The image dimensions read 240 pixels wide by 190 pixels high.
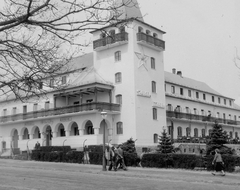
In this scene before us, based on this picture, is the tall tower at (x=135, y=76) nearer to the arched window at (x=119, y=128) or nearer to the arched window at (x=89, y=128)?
the arched window at (x=119, y=128)

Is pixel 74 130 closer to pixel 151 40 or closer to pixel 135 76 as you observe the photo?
pixel 135 76

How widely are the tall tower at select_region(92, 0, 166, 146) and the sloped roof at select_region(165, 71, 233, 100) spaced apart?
10.8 meters

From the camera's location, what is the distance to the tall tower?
4141 centimetres

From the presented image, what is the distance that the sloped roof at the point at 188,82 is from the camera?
57.6 meters

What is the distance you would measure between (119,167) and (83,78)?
21.5 meters

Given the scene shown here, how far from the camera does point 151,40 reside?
43844 mm

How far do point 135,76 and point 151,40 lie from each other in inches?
212

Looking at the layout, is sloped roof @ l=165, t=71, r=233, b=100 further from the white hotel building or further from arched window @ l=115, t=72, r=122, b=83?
arched window @ l=115, t=72, r=122, b=83

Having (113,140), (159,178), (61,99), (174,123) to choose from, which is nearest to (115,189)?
(159,178)

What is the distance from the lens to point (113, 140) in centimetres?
4206

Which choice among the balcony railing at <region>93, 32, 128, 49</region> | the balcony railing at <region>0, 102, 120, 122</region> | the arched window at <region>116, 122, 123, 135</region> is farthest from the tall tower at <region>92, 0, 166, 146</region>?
the balcony railing at <region>0, 102, 120, 122</region>

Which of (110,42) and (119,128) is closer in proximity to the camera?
(110,42)

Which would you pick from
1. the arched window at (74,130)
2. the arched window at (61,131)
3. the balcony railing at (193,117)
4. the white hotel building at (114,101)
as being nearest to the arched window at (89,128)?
the white hotel building at (114,101)

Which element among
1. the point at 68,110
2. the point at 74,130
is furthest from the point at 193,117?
the point at 68,110
